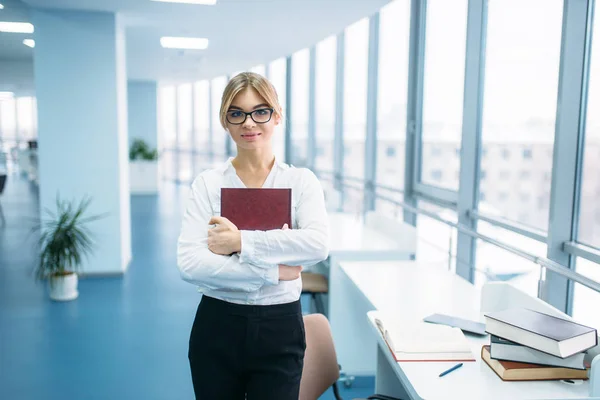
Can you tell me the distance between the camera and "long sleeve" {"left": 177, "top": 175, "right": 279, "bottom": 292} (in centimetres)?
145

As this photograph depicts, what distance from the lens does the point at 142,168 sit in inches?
483

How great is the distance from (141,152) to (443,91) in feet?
29.9

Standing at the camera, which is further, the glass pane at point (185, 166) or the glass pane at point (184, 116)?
the glass pane at point (185, 166)

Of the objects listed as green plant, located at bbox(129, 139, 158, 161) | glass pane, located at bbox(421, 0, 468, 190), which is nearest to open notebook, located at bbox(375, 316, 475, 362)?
glass pane, located at bbox(421, 0, 468, 190)

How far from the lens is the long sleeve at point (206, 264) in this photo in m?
1.45

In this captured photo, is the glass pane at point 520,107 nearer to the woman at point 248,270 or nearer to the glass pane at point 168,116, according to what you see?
the woman at point 248,270

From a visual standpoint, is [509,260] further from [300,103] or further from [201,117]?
[201,117]

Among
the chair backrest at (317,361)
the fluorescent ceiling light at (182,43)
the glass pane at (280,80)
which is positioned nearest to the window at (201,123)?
the glass pane at (280,80)

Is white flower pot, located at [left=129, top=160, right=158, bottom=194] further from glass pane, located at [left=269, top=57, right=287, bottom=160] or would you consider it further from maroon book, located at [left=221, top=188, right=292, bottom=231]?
maroon book, located at [left=221, top=188, right=292, bottom=231]

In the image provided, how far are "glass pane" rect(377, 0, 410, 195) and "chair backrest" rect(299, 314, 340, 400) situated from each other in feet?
11.2

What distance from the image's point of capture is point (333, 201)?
5.68m

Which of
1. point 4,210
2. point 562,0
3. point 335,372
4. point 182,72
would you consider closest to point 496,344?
point 335,372

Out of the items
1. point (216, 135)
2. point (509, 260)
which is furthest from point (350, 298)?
point (216, 135)

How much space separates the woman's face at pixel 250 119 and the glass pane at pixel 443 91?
2.84m
